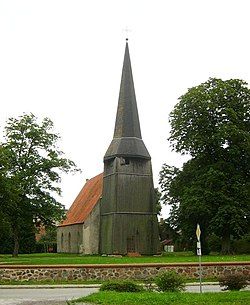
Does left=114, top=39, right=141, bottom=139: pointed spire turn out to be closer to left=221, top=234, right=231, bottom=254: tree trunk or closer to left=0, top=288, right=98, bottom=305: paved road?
left=221, top=234, right=231, bottom=254: tree trunk

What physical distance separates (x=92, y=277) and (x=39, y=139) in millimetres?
22328

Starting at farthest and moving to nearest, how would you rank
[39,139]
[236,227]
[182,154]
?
1. [182,154]
2. [39,139]
3. [236,227]

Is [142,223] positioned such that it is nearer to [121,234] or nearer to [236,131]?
[121,234]

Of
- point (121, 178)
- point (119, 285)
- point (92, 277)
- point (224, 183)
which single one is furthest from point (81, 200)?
point (119, 285)

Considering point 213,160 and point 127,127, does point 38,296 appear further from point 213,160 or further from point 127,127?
point 127,127

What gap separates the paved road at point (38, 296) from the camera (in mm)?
15422

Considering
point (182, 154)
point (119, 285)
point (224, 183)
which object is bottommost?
point (119, 285)

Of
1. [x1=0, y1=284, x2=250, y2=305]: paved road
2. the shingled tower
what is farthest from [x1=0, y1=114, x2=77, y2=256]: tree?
[x1=0, y1=284, x2=250, y2=305]: paved road

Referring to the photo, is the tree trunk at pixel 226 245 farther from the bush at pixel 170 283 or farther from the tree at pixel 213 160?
the bush at pixel 170 283

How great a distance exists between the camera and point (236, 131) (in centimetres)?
4256

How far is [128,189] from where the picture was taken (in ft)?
153

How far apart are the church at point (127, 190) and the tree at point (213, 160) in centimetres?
232

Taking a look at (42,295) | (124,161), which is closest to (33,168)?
(124,161)

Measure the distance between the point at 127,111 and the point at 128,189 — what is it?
23.3 ft
